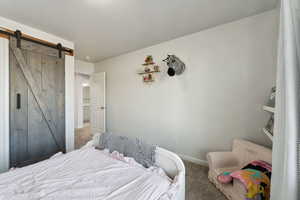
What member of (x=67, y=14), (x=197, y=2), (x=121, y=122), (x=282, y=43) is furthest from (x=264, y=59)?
(x=121, y=122)

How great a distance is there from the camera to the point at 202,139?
2404mm

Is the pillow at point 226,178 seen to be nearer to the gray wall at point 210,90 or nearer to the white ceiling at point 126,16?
the gray wall at point 210,90

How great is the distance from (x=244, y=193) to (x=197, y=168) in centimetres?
101

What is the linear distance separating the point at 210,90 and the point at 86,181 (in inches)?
87.0

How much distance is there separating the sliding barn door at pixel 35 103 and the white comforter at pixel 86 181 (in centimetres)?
144

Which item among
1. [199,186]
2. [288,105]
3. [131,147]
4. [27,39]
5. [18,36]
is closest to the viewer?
[288,105]

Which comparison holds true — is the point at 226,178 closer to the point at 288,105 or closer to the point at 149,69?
the point at 288,105

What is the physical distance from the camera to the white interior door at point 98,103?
404 cm

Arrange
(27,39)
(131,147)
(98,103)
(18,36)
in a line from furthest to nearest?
(98,103) < (27,39) < (18,36) < (131,147)

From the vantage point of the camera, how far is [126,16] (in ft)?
6.49

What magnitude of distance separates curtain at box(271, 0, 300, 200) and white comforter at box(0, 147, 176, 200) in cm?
65

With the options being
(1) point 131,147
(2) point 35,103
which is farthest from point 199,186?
(2) point 35,103

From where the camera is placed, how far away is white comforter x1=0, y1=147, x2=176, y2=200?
2.84ft

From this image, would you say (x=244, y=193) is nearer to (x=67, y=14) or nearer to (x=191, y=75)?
(x=191, y=75)
